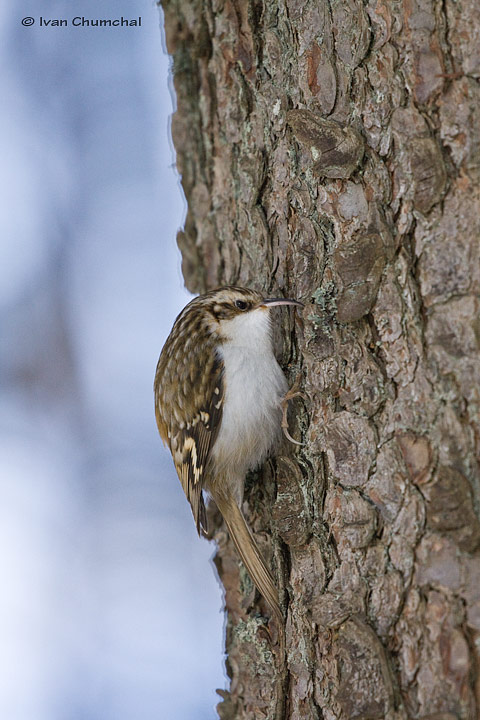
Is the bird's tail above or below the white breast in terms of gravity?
below

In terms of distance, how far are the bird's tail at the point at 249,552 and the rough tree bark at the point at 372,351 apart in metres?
0.03

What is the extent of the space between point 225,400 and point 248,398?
0.10 m

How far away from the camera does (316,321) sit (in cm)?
183

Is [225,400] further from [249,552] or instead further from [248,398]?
[249,552]

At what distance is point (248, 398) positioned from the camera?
2.11 metres

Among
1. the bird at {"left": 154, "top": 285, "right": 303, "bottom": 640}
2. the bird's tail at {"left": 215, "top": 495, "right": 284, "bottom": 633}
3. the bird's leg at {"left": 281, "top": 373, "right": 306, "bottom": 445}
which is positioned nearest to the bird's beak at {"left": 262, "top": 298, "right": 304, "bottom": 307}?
the bird at {"left": 154, "top": 285, "right": 303, "bottom": 640}

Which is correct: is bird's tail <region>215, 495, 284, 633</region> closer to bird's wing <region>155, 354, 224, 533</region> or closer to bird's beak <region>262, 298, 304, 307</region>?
bird's wing <region>155, 354, 224, 533</region>

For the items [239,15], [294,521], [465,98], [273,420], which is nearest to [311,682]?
[294,521]

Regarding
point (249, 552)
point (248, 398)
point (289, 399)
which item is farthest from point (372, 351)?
point (249, 552)

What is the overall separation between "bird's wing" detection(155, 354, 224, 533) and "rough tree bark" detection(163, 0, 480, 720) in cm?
21

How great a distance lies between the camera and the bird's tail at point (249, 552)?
6.31 feet

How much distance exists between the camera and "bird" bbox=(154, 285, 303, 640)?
2.04 meters

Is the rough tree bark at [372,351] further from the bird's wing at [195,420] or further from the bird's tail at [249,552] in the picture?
the bird's wing at [195,420]

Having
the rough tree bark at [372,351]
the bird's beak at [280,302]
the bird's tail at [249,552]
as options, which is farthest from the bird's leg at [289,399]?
the bird's tail at [249,552]
